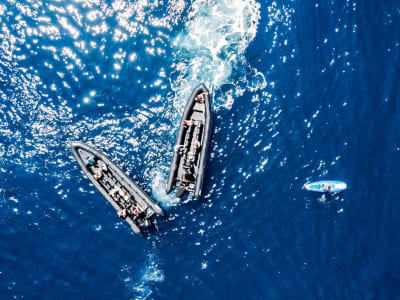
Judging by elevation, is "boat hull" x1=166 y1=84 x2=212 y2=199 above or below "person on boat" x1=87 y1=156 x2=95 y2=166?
below

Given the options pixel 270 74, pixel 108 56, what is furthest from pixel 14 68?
pixel 270 74

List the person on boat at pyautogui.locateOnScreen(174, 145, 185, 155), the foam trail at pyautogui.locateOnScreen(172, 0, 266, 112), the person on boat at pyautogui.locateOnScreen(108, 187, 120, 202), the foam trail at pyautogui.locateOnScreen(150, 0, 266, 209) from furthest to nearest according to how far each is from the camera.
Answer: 1. the foam trail at pyautogui.locateOnScreen(172, 0, 266, 112)
2. the foam trail at pyautogui.locateOnScreen(150, 0, 266, 209)
3. the person on boat at pyautogui.locateOnScreen(108, 187, 120, 202)
4. the person on boat at pyautogui.locateOnScreen(174, 145, 185, 155)

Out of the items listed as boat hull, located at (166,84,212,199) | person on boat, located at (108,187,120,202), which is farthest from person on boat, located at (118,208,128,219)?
boat hull, located at (166,84,212,199)

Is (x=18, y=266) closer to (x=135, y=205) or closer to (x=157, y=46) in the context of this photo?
(x=135, y=205)

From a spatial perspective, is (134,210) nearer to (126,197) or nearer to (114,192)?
(126,197)

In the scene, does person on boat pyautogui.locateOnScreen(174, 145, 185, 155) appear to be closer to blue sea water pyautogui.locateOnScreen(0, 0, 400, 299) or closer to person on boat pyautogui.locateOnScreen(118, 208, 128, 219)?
blue sea water pyautogui.locateOnScreen(0, 0, 400, 299)

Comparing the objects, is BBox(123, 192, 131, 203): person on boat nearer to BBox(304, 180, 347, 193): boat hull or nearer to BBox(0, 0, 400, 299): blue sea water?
BBox(0, 0, 400, 299): blue sea water

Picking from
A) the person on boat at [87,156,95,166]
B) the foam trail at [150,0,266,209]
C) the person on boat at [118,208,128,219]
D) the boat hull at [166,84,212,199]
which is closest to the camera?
the person on boat at [118,208,128,219]

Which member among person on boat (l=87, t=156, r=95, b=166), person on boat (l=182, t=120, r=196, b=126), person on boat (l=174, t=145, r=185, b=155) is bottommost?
person on boat (l=174, t=145, r=185, b=155)

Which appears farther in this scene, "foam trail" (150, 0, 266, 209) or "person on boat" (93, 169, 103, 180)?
"foam trail" (150, 0, 266, 209)

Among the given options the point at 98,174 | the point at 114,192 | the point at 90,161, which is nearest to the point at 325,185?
the point at 114,192
